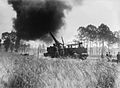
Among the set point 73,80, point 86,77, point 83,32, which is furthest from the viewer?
point 83,32

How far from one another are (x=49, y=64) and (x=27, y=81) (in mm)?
1131

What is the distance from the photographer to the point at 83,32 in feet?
219

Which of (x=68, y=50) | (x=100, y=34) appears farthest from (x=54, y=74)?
(x=100, y=34)

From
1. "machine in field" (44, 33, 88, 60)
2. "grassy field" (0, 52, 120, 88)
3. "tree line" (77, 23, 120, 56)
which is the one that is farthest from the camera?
"tree line" (77, 23, 120, 56)

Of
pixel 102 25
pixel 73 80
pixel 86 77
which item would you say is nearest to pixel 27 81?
pixel 73 80

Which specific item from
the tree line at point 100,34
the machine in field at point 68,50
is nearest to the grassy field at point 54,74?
the machine in field at point 68,50

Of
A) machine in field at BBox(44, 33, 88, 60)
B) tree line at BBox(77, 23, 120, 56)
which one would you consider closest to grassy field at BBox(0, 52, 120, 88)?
machine in field at BBox(44, 33, 88, 60)

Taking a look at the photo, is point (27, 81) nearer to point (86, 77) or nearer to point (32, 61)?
point (32, 61)

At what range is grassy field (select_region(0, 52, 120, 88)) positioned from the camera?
4.31 m

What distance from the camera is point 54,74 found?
16.0 ft

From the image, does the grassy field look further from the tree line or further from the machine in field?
the tree line

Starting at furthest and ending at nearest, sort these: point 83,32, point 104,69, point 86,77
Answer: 1. point 83,32
2. point 104,69
3. point 86,77

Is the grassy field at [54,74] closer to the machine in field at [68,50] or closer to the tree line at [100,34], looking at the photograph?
the machine in field at [68,50]

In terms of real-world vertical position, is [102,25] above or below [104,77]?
above
